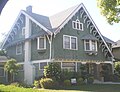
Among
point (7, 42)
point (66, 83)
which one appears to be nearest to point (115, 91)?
point (66, 83)

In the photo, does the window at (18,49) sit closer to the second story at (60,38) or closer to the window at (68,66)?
the second story at (60,38)

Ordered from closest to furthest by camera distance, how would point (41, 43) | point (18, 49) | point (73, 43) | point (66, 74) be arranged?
point (66, 74), point (41, 43), point (73, 43), point (18, 49)

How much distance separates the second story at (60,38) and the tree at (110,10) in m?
6.96

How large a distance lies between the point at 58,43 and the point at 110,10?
29.2ft

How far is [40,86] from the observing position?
2627 cm

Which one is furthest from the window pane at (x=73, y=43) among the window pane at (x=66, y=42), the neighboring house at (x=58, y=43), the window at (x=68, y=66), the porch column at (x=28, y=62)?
the porch column at (x=28, y=62)

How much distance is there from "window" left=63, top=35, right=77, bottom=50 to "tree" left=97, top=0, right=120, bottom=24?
8.06m

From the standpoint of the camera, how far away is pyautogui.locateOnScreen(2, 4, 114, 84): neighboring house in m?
29.3

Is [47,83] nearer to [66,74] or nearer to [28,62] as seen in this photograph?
[66,74]

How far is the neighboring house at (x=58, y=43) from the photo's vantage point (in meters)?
29.3

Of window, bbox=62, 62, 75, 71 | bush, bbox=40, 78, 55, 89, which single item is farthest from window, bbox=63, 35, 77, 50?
bush, bbox=40, 78, 55, 89

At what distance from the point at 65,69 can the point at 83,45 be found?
4976mm

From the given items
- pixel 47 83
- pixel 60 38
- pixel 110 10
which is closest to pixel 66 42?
pixel 60 38

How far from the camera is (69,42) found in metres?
30.9
